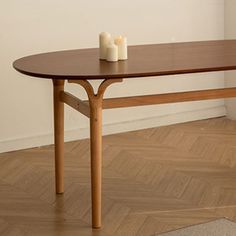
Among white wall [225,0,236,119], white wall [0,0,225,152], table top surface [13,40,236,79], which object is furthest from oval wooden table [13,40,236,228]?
white wall [225,0,236,119]

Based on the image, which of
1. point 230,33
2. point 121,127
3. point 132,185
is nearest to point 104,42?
point 132,185

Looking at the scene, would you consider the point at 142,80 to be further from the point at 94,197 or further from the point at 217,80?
the point at 94,197

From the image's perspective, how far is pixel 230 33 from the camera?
502 centimetres

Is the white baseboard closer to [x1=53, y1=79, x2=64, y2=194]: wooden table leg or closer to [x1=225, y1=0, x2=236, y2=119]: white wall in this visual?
[x1=225, y1=0, x2=236, y2=119]: white wall

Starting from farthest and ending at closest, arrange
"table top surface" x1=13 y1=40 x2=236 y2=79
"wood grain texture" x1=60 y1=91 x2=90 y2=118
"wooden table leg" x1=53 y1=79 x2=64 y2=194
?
"wooden table leg" x1=53 y1=79 x2=64 y2=194
"wood grain texture" x1=60 y1=91 x2=90 y2=118
"table top surface" x1=13 y1=40 x2=236 y2=79

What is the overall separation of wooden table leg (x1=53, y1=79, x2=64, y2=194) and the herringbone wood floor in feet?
0.30

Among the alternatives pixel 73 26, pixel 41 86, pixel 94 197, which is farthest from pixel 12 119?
pixel 94 197

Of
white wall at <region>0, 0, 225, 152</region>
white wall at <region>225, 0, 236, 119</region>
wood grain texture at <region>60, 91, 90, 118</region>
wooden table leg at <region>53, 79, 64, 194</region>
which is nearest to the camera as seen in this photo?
wood grain texture at <region>60, 91, 90, 118</region>

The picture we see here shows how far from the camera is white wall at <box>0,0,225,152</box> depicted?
167 inches

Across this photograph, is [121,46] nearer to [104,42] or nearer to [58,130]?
[104,42]

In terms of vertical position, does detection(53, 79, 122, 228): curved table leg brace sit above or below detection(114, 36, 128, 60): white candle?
below

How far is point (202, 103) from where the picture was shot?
5121 millimetres

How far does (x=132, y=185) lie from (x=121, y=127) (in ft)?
3.88

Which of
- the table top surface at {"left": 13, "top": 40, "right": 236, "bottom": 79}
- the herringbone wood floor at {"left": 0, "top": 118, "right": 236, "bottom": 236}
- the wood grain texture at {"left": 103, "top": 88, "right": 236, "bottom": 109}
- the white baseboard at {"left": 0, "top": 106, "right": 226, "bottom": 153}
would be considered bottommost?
the herringbone wood floor at {"left": 0, "top": 118, "right": 236, "bottom": 236}
